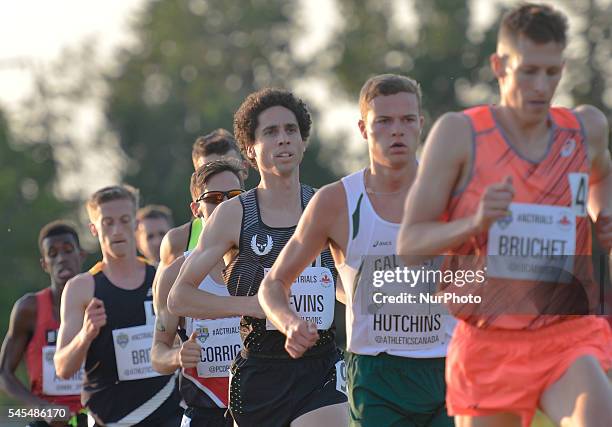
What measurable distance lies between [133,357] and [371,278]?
12.7ft

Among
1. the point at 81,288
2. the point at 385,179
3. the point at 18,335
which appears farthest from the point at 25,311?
the point at 385,179

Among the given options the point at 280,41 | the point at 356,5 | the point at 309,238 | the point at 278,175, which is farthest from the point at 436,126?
the point at 280,41

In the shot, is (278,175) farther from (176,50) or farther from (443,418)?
(176,50)

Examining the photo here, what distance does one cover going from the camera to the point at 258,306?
7414mm

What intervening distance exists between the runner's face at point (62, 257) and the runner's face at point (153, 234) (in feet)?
5.80

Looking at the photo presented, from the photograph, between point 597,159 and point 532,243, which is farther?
point 597,159

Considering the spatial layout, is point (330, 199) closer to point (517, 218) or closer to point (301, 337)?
point (301, 337)

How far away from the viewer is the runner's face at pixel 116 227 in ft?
34.6

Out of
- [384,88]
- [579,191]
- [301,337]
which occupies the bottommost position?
[301,337]

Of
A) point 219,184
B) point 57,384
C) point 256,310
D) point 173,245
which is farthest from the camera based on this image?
point 57,384

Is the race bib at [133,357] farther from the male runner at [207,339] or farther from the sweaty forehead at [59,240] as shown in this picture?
the sweaty forehead at [59,240]

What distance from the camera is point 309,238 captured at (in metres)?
6.56

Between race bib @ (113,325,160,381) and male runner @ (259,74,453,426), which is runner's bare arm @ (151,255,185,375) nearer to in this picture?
race bib @ (113,325,160,381)

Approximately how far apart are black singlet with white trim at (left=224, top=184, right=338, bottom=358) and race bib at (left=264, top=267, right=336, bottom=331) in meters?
0.07
